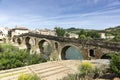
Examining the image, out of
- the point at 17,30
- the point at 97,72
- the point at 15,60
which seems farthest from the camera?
the point at 17,30

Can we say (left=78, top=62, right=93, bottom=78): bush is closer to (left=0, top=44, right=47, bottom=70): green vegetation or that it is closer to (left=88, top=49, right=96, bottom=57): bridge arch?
(left=0, top=44, right=47, bottom=70): green vegetation

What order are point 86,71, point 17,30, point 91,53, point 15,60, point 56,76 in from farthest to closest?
point 17,30 → point 91,53 → point 15,60 → point 56,76 → point 86,71

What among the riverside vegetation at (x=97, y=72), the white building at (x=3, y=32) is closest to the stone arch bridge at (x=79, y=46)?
the riverside vegetation at (x=97, y=72)

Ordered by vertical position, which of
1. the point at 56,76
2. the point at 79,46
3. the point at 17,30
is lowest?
the point at 56,76

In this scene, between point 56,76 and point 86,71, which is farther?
point 56,76

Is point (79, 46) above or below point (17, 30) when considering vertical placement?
below

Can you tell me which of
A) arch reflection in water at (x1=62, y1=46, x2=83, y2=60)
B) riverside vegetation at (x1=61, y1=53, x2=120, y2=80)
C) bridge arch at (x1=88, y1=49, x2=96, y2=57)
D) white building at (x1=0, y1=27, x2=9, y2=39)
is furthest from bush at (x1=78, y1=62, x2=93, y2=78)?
white building at (x1=0, y1=27, x2=9, y2=39)

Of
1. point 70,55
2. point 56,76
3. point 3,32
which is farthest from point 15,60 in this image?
point 3,32

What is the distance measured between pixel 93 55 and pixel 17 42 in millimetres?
57652

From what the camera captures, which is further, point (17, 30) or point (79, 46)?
point (17, 30)

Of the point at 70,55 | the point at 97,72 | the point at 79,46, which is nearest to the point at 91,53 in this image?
the point at 79,46

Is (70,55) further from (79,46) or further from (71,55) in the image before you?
(79,46)

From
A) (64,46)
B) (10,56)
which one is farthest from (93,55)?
(10,56)

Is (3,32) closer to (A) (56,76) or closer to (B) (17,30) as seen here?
(B) (17,30)
